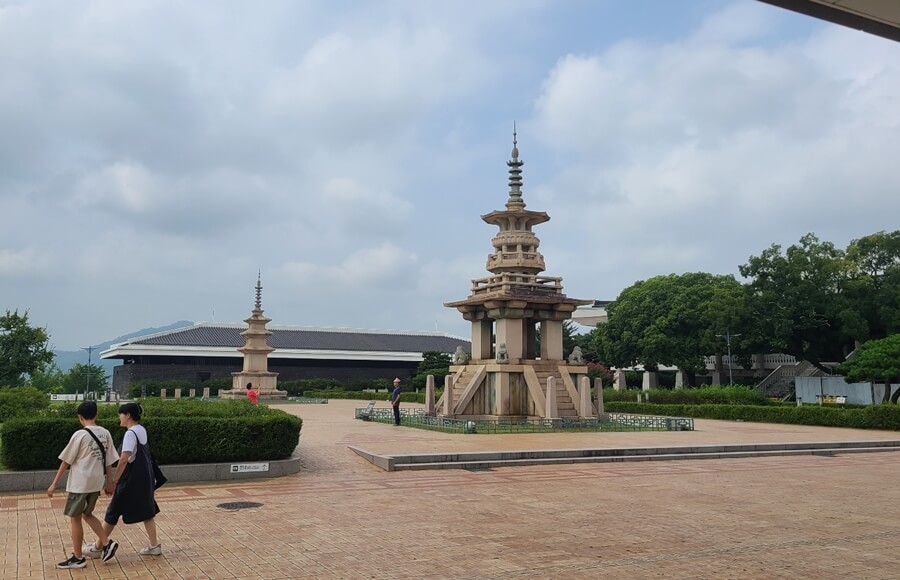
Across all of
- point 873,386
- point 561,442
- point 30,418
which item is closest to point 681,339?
point 873,386

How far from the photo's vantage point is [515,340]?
1172 inches

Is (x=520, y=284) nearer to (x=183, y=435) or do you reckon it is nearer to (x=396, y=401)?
(x=396, y=401)

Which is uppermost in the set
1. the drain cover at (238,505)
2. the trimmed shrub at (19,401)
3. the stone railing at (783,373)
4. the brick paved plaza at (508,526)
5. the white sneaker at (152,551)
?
the stone railing at (783,373)

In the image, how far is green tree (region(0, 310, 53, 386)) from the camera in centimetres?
3628

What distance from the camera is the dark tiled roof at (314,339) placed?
63.2 metres

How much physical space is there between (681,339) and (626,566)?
1877 inches

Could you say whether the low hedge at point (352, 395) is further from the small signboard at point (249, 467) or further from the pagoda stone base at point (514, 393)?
the small signboard at point (249, 467)

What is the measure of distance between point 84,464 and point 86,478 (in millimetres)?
146

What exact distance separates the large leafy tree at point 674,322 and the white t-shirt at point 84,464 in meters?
44.4

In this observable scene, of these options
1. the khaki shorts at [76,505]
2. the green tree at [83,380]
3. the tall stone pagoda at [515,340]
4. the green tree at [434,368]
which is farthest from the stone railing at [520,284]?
the green tree at [83,380]

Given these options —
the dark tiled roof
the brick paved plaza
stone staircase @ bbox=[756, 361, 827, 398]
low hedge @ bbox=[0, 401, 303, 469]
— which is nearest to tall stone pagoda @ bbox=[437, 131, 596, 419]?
the brick paved plaza

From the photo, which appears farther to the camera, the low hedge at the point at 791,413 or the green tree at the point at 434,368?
the green tree at the point at 434,368

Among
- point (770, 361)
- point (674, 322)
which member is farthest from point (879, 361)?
point (770, 361)

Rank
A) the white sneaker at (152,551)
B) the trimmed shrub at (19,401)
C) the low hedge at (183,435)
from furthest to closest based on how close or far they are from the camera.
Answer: the trimmed shrub at (19,401), the low hedge at (183,435), the white sneaker at (152,551)
